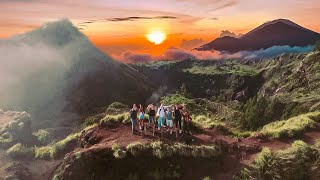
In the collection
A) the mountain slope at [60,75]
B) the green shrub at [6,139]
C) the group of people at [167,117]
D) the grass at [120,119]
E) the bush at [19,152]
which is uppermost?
the group of people at [167,117]

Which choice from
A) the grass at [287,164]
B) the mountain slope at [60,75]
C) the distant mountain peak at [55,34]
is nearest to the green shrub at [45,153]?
the grass at [287,164]

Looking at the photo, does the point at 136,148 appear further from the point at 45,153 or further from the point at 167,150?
the point at 45,153

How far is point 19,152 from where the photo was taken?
27391mm

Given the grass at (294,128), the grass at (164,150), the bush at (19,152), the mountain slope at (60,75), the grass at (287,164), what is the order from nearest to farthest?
the grass at (287,164) → the grass at (164,150) → the grass at (294,128) → the bush at (19,152) → the mountain slope at (60,75)

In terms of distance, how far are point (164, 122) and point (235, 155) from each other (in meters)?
4.77

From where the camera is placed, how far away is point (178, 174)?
19828 millimetres

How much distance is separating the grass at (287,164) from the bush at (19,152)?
15.5 m

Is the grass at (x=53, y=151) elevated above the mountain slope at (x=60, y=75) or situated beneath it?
elevated above

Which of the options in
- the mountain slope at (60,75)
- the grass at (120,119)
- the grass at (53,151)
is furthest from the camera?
the mountain slope at (60,75)

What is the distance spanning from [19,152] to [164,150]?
494 inches

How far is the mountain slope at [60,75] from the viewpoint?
11894 centimetres

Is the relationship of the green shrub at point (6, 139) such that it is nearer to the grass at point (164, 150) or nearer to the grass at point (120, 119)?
the grass at point (120, 119)

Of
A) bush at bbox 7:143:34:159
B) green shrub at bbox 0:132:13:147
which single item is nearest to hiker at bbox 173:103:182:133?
bush at bbox 7:143:34:159

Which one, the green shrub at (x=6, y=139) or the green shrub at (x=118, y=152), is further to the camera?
the green shrub at (x=6, y=139)
